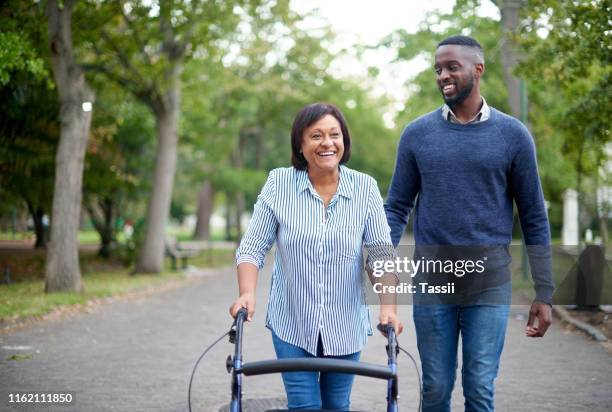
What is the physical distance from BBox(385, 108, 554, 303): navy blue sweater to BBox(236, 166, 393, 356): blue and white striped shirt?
0.40 meters

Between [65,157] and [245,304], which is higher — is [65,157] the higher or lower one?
the higher one

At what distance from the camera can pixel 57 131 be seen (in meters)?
20.5

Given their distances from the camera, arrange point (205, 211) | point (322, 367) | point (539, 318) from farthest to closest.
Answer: point (205, 211) → point (539, 318) → point (322, 367)

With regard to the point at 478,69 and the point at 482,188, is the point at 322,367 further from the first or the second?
the point at 478,69

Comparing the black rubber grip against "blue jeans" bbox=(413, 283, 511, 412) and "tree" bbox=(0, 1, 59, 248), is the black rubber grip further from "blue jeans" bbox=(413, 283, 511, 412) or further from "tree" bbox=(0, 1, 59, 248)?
"tree" bbox=(0, 1, 59, 248)

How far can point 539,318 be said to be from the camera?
153 inches

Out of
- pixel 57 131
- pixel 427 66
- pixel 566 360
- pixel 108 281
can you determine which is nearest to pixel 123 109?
pixel 57 131

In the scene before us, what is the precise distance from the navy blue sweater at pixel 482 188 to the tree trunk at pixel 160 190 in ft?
61.4

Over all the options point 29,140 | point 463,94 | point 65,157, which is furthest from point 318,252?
point 29,140

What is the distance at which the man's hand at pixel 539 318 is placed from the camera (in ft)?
12.7

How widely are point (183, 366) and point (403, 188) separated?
5264mm

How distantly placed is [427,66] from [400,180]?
20126 millimetres

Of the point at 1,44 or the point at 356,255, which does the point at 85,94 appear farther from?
the point at 356,255

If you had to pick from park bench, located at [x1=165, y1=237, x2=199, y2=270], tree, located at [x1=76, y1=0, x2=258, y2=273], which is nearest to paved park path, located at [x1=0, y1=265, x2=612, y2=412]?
tree, located at [x1=76, y1=0, x2=258, y2=273]
